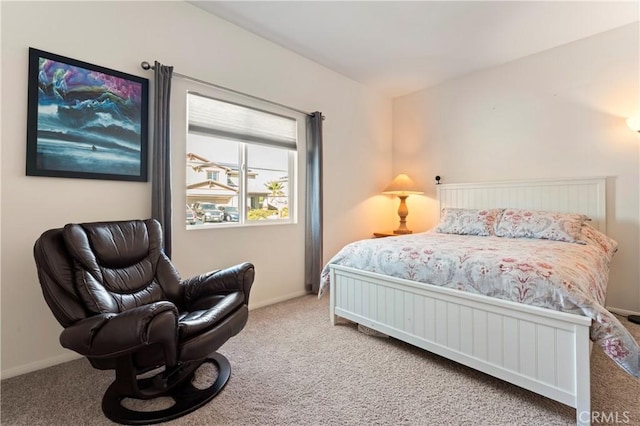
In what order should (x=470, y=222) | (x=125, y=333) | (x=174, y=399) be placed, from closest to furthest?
1. (x=125, y=333)
2. (x=174, y=399)
3. (x=470, y=222)

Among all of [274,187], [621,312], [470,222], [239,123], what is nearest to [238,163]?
[239,123]

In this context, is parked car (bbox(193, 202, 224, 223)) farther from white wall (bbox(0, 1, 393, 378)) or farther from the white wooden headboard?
the white wooden headboard

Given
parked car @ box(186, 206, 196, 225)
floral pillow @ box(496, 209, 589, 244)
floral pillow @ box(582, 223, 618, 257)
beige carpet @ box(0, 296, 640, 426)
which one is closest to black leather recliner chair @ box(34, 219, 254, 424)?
beige carpet @ box(0, 296, 640, 426)

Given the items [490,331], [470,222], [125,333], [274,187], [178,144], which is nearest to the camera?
[125,333]

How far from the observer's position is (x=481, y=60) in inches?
136

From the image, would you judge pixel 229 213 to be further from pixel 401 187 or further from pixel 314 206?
pixel 401 187

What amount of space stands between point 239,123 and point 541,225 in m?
3.00

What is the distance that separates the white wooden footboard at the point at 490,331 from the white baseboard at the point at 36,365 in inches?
81.9

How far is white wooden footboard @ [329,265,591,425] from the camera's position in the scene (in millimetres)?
Answer: 1425

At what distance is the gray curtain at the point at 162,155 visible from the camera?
2.30 m

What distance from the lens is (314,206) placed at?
348cm

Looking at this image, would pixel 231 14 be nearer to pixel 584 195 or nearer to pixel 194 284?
pixel 194 284

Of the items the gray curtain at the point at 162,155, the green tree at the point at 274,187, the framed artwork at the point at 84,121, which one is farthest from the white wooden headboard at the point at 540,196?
the framed artwork at the point at 84,121

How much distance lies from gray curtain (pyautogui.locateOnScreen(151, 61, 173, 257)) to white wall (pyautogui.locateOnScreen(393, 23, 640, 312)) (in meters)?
3.31
